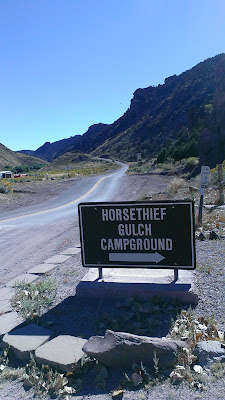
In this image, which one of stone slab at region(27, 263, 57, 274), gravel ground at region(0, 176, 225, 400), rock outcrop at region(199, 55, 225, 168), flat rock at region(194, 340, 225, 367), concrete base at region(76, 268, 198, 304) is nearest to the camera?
gravel ground at region(0, 176, 225, 400)

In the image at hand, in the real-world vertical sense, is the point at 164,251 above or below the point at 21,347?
above

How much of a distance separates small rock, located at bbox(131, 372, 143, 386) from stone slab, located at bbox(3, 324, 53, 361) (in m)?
1.15

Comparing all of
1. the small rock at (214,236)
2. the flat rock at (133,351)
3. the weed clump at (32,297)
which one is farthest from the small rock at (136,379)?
the small rock at (214,236)

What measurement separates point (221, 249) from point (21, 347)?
15.0 feet

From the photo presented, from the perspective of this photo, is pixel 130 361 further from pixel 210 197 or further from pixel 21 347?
pixel 210 197

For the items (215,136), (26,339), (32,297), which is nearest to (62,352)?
(26,339)

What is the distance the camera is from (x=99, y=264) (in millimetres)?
5418

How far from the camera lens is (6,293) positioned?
570 centimetres

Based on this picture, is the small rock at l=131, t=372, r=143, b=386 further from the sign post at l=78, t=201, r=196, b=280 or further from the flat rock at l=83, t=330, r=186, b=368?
the sign post at l=78, t=201, r=196, b=280

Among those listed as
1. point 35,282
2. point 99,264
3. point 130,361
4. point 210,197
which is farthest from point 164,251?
point 210,197

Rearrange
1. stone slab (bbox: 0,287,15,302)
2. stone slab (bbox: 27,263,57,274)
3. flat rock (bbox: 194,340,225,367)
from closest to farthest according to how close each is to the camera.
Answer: flat rock (bbox: 194,340,225,367), stone slab (bbox: 0,287,15,302), stone slab (bbox: 27,263,57,274)

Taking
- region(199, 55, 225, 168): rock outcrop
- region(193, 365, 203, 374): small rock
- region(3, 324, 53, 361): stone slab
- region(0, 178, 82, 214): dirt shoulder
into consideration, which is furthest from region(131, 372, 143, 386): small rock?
region(199, 55, 225, 168): rock outcrop

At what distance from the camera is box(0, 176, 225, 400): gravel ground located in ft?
10.1

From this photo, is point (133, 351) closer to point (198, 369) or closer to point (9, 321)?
point (198, 369)
